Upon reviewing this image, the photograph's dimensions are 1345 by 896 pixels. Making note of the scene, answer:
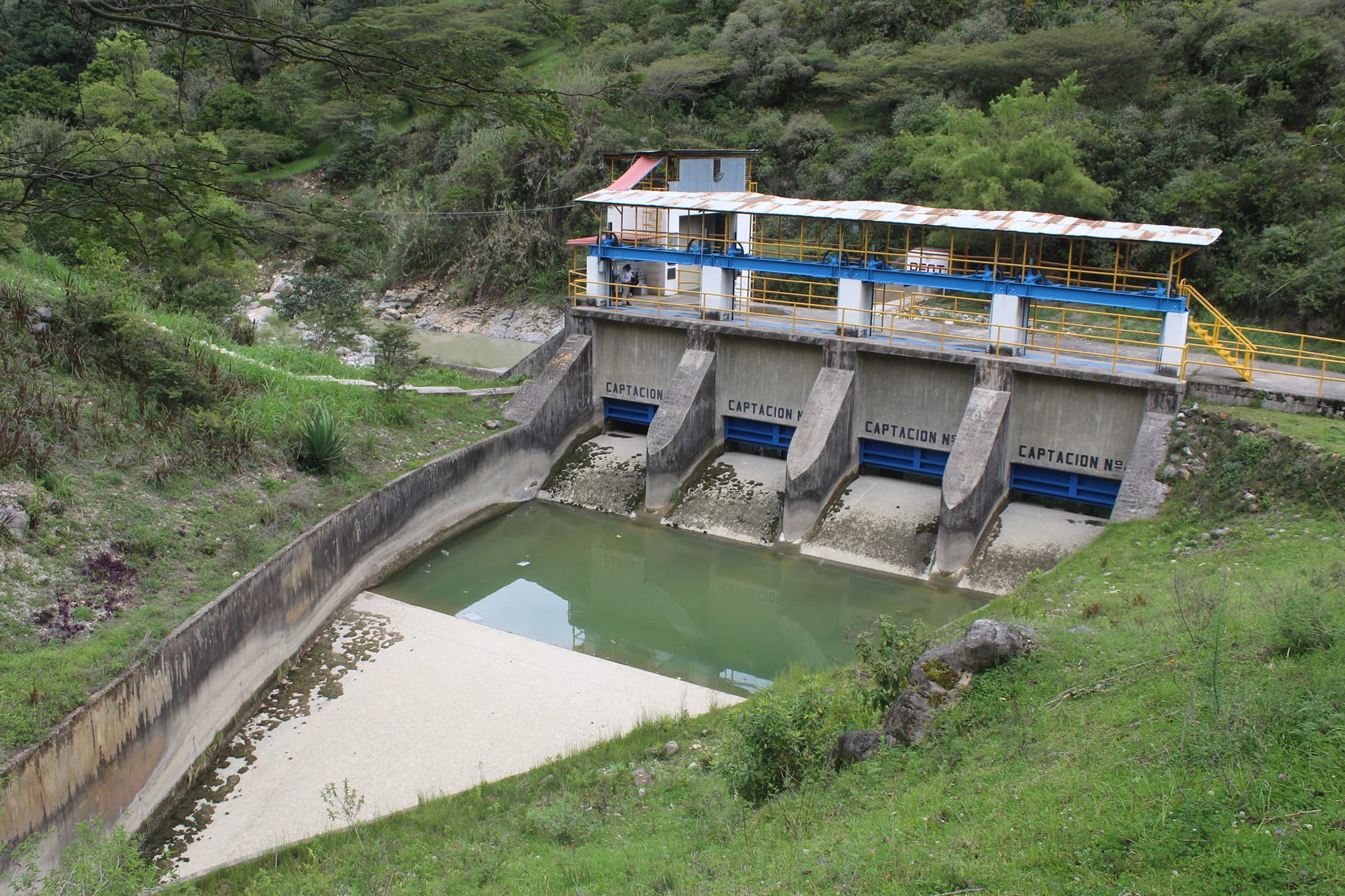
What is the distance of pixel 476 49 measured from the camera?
8.88 m

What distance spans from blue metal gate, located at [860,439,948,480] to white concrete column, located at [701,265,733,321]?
3882 millimetres

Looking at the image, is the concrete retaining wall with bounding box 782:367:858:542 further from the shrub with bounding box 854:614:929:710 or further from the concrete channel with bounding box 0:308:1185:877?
the shrub with bounding box 854:614:929:710

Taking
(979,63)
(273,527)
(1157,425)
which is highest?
(979,63)

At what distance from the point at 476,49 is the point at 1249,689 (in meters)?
7.93

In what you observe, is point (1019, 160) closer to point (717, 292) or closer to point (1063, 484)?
point (717, 292)

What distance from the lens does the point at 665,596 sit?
16.3 m

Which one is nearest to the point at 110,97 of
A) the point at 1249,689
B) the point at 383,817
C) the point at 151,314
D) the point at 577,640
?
the point at 151,314

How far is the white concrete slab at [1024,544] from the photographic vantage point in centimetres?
1541

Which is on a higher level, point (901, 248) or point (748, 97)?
point (748, 97)

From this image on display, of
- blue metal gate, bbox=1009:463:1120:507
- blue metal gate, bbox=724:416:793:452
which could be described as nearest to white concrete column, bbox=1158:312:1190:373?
blue metal gate, bbox=1009:463:1120:507

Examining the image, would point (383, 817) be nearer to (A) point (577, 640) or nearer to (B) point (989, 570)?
(A) point (577, 640)

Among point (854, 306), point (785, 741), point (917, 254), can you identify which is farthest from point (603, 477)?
point (785, 741)

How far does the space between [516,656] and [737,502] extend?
239 inches

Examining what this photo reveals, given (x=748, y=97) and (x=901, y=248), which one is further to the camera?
(x=748, y=97)
